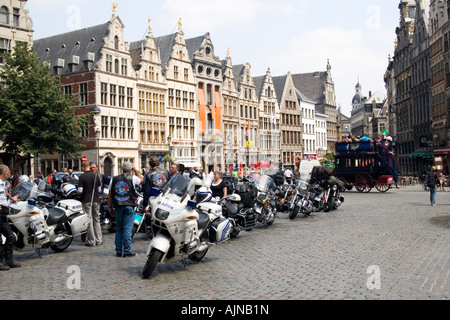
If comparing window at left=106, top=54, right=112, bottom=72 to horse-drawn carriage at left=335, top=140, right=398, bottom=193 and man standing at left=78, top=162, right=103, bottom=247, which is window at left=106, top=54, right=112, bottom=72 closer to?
horse-drawn carriage at left=335, top=140, right=398, bottom=193

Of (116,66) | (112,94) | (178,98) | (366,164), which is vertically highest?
(116,66)

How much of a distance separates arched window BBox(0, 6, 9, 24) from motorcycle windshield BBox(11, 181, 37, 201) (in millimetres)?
35183

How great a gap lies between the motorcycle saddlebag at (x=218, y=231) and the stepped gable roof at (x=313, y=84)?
92.6 metres

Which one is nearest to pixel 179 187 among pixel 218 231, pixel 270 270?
pixel 218 231

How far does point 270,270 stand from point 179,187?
198 cm

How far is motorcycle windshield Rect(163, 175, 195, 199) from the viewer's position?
894 centimetres

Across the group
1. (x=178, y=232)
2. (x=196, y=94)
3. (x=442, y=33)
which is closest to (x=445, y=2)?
(x=442, y=33)

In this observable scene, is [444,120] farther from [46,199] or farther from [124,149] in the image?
[46,199]

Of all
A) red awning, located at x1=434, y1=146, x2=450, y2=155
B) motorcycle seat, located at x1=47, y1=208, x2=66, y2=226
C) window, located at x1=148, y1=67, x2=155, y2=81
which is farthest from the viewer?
window, located at x1=148, y1=67, x2=155, y2=81

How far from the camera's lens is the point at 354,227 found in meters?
15.1

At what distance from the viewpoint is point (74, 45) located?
51750 mm

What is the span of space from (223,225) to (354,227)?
5705 mm

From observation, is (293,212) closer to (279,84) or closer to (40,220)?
(40,220)

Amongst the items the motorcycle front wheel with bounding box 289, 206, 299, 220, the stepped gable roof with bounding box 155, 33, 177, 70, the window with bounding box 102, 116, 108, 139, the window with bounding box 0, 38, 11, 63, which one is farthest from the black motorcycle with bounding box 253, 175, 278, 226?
the stepped gable roof with bounding box 155, 33, 177, 70
